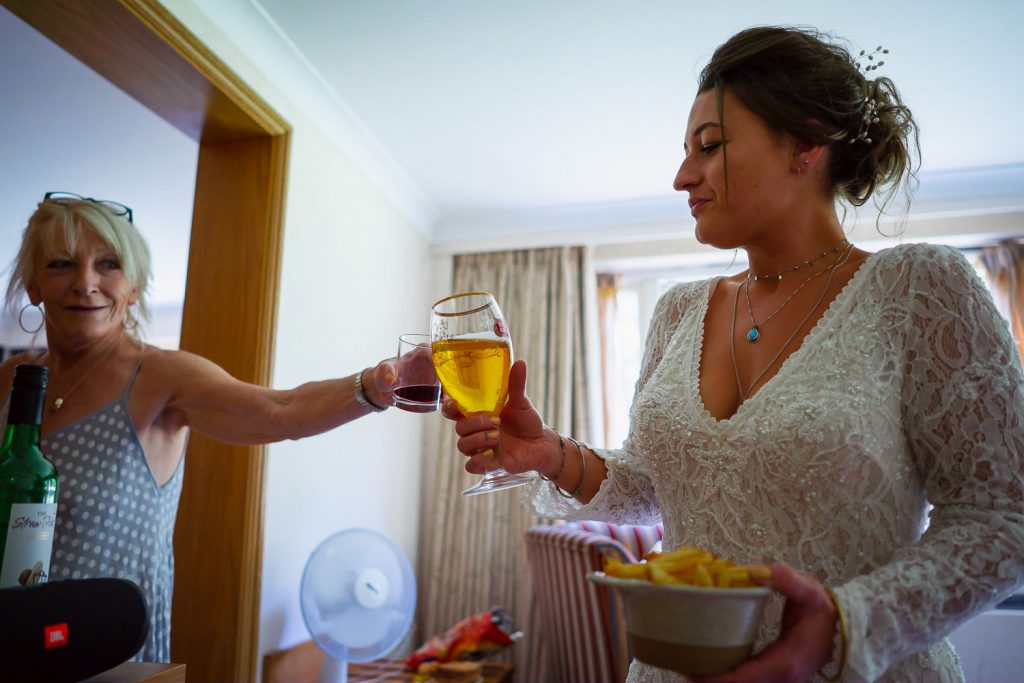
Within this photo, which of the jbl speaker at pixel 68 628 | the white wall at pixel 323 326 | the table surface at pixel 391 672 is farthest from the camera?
the table surface at pixel 391 672

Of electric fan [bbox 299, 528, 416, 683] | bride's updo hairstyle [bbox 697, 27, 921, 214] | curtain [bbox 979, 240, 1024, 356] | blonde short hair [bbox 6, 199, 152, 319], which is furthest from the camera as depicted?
curtain [bbox 979, 240, 1024, 356]

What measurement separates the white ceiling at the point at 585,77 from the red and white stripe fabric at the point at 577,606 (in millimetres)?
1977

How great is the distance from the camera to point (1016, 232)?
4059 mm

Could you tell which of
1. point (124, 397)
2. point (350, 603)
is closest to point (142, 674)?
point (124, 397)

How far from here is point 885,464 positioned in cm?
86

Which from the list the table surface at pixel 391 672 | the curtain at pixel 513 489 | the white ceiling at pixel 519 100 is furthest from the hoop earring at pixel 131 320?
the curtain at pixel 513 489

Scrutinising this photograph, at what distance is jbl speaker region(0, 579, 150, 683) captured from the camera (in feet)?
2.31

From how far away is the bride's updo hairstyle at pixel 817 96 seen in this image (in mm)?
1058

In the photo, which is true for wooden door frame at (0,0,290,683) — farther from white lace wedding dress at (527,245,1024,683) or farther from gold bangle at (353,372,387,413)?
white lace wedding dress at (527,245,1024,683)

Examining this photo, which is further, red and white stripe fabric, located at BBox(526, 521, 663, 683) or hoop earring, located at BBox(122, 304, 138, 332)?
red and white stripe fabric, located at BBox(526, 521, 663, 683)

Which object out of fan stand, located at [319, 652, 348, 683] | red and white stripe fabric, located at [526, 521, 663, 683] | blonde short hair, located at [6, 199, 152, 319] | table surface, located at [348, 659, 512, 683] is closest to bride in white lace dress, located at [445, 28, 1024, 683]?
blonde short hair, located at [6, 199, 152, 319]

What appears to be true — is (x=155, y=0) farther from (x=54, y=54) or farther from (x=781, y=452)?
(x=781, y=452)

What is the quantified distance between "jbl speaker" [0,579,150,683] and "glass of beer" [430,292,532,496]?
0.43 meters

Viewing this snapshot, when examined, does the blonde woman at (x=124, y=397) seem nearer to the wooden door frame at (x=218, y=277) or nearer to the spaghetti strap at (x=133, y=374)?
the spaghetti strap at (x=133, y=374)
